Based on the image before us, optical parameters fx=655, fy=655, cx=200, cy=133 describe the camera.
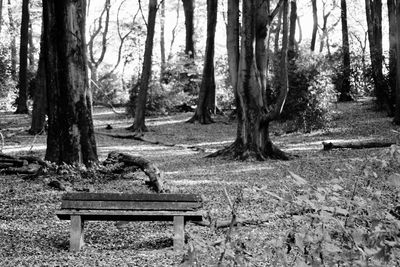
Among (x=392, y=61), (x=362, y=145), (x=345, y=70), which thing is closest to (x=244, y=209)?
(x=362, y=145)

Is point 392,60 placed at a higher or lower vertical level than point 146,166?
higher

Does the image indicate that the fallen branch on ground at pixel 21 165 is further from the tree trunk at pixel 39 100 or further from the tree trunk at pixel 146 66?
the tree trunk at pixel 146 66

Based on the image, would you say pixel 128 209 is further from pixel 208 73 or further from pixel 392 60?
pixel 208 73

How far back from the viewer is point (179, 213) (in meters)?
6.49

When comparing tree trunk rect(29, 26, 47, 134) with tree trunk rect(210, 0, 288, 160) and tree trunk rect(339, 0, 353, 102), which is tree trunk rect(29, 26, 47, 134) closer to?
tree trunk rect(210, 0, 288, 160)

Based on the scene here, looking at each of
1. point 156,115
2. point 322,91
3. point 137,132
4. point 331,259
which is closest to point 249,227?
point 331,259

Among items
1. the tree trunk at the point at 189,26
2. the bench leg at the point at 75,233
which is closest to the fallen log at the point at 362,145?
the bench leg at the point at 75,233

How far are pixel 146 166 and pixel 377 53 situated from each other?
14908mm

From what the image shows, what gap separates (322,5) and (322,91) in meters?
34.0

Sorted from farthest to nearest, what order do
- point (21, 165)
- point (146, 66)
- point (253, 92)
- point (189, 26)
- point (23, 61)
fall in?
point (189, 26) → point (23, 61) → point (146, 66) → point (253, 92) → point (21, 165)

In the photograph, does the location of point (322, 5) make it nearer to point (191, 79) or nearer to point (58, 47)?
point (191, 79)

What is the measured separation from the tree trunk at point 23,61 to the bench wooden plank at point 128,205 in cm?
2224

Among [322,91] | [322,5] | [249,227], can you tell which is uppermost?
[322,5]

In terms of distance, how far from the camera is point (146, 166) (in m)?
10.3
